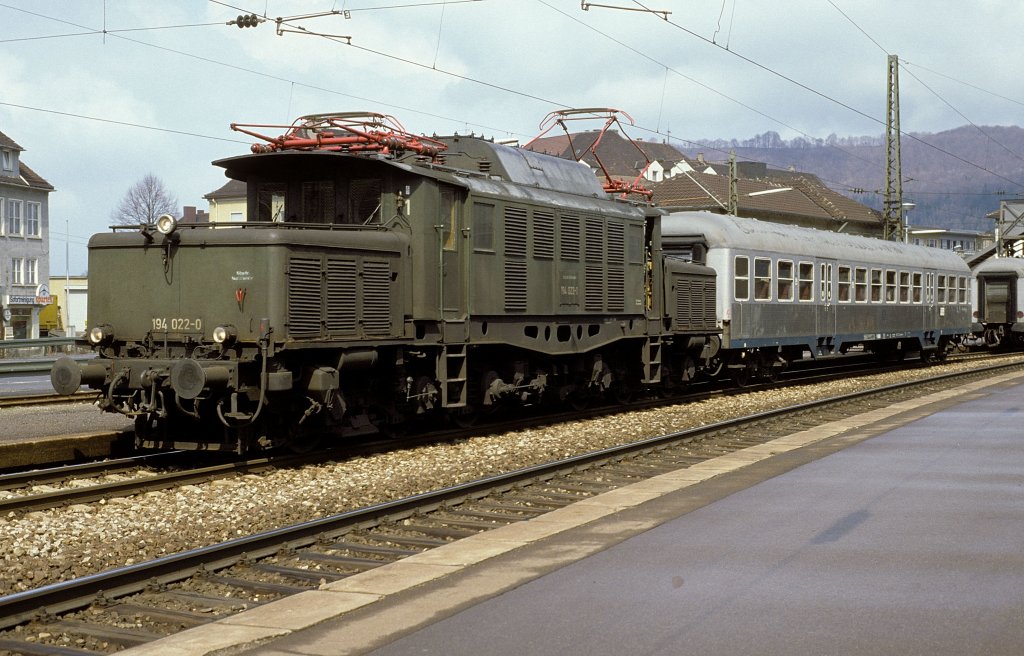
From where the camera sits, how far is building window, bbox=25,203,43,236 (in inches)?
2594

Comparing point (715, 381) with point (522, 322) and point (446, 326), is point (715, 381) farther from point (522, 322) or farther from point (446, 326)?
point (446, 326)

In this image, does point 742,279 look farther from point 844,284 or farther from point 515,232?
point 515,232

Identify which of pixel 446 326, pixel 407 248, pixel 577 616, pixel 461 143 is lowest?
pixel 577 616

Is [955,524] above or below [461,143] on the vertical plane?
below

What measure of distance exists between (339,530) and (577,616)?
10.3 ft

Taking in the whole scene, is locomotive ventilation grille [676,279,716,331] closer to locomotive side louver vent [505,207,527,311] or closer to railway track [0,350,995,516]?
locomotive side louver vent [505,207,527,311]

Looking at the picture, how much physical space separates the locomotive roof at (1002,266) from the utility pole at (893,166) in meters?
4.79

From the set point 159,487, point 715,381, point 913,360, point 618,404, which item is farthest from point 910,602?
point 913,360

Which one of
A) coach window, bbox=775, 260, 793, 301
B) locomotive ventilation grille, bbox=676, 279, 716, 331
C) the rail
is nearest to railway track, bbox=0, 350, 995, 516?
locomotive ventilation grille, bbox=676, 279, 716, 331

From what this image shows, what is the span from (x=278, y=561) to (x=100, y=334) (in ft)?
19.1

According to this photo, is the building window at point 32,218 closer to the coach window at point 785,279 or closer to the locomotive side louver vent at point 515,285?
the coach window at point 785,279

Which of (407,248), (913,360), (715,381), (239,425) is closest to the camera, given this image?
(239,425)

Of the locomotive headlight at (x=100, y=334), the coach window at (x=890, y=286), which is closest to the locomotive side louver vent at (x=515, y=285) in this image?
the locomotive headlight at (x=100, y=334)

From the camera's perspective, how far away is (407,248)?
14250 millimetres
